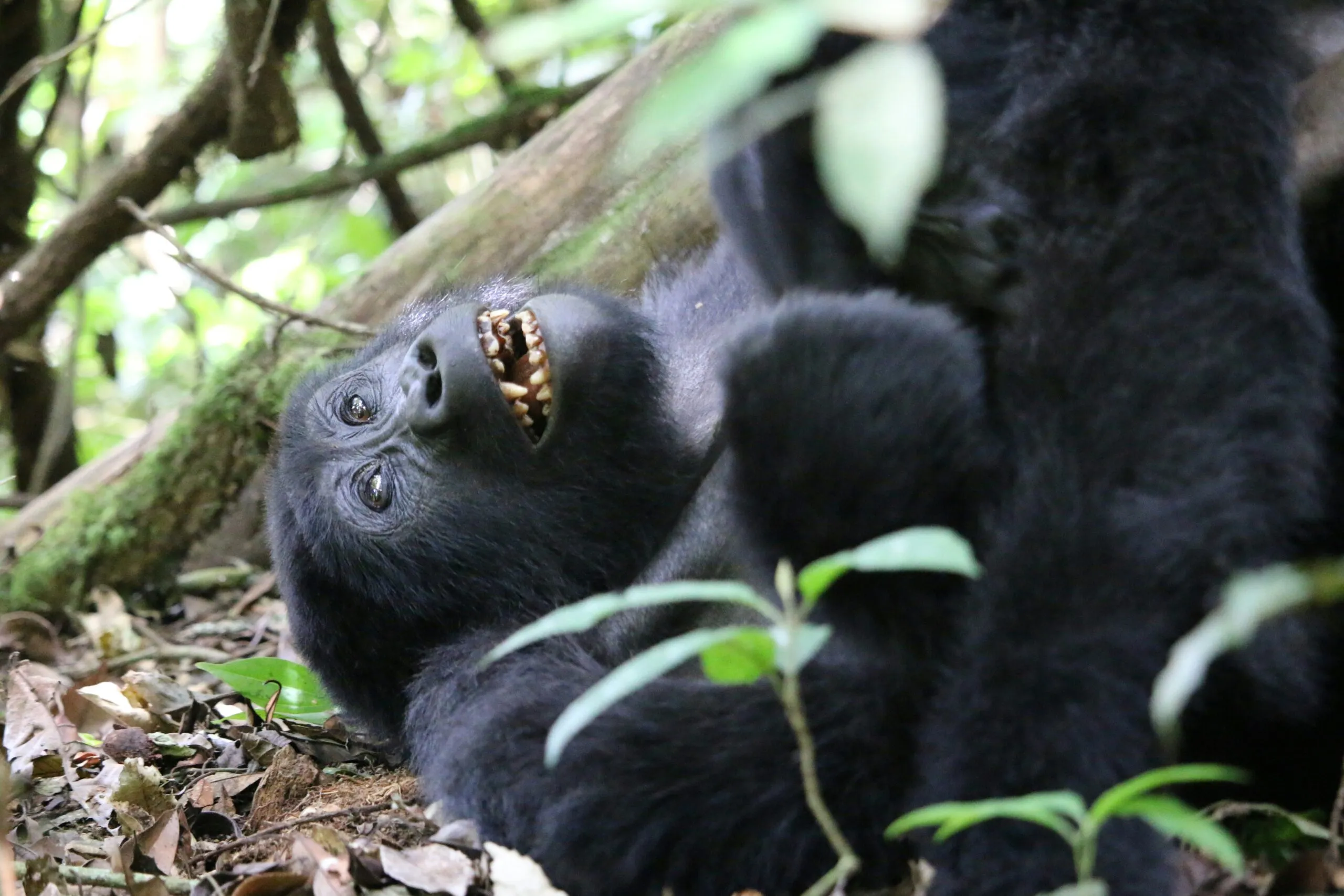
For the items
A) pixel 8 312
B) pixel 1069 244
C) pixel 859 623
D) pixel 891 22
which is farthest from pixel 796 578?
pixel 8 312

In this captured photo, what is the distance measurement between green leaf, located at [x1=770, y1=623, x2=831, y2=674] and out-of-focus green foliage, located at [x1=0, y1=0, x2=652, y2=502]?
4.60 m

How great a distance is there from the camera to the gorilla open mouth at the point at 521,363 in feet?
10.1

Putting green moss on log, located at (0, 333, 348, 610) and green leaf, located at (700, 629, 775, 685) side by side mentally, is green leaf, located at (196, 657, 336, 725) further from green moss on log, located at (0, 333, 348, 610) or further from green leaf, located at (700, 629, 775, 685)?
green leaf, located at (700, 629, 775, 685)

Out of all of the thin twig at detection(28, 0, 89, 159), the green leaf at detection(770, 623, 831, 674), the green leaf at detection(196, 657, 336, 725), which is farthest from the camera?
the thin twig at detection(28, 0, 89, 159)

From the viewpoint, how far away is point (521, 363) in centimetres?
318

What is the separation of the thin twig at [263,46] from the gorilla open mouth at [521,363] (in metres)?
1.68

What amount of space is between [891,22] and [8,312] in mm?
4350

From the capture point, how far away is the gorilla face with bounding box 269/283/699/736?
9.98ft

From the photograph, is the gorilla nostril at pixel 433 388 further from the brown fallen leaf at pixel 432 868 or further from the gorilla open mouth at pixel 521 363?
the brown fallen leaf at pixel 432 868

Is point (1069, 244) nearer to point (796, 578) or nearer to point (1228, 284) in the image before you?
point (1228, 284)

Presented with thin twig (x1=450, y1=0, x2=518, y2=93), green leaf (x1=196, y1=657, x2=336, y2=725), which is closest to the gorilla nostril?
green leaf (x1=196, y1=657, x2=336, y2=725)

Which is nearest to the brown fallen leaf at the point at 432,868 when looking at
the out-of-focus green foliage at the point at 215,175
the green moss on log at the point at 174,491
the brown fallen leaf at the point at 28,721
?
the brown fallen leaf at the point at 28,721

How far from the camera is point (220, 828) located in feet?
8.81

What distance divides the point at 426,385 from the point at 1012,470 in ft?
5.27
